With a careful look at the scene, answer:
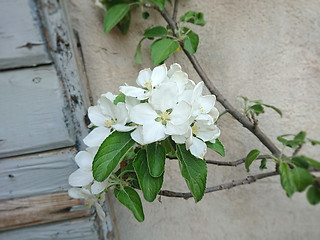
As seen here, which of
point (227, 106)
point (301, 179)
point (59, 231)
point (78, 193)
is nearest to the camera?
point (301, 179)

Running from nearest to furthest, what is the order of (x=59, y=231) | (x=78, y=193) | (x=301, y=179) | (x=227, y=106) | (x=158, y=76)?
(x=301, y=179), (x=158, y=76), (x=78, y=193), (x=227, y=106), (x=59, y=231)

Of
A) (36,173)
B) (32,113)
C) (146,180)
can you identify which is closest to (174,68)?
(146,180)

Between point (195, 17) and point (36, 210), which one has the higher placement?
point (195, 17)

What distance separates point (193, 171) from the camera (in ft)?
1.79

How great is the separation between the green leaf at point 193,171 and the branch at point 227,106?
10.6 inches

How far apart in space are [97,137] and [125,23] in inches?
18.5

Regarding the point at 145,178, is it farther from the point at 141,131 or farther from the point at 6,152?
the point at 6,152

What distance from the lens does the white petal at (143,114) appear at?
19.1 inches

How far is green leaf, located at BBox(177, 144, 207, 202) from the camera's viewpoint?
21.1 inches

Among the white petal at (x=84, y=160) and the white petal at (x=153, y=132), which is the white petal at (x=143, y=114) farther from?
the white petal at (x=84, y=160)

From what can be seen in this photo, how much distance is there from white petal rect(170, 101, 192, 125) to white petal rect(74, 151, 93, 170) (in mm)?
236

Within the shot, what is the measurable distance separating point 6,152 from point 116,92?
1.32 ft

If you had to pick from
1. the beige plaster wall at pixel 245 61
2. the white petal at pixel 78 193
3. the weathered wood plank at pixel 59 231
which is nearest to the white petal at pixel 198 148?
the white petal at pixel 78 193

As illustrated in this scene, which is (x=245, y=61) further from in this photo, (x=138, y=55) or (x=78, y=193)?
(x=78, y=193)
